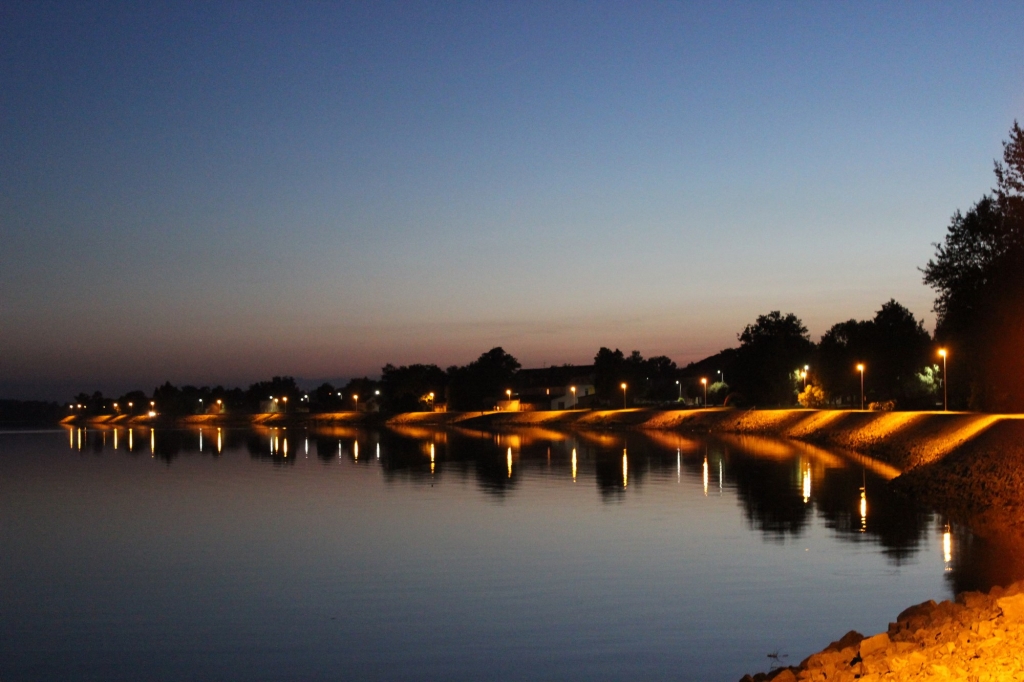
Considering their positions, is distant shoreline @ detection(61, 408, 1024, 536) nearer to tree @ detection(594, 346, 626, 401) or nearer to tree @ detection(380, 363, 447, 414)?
tree @ detection(594, 346, 626, 401)

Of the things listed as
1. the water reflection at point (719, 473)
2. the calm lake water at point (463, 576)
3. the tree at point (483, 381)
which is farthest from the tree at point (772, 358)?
the calm lake water at point (463, 576)

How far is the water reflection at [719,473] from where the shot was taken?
85.0 feet

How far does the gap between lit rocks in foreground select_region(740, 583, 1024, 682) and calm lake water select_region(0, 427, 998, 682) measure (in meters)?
2.12

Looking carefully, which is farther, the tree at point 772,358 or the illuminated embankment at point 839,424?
the tree at point 772,358

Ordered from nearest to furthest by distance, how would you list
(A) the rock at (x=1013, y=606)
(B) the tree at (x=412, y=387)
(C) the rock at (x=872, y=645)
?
1. (C) the rock at (x=872, y=645)
2. (A) the rock at (x=1013, y=606)
3. (B) the tree at (x=412, y=387)

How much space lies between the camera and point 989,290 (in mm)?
48031

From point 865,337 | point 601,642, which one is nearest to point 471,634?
point 601,642

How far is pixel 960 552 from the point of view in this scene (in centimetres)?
2342

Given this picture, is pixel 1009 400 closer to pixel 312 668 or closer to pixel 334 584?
pixel 334 584

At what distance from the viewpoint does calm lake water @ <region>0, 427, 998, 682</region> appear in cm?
1541

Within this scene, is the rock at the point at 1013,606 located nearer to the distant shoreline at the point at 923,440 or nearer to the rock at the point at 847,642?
the rock at the point at 847,642

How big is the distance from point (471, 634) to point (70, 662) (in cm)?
618

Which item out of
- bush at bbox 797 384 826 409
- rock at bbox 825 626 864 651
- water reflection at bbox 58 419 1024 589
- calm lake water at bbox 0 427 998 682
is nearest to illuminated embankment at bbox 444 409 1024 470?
water reflection at bbox 58 419 1024 589

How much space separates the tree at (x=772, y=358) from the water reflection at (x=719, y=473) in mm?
28297
